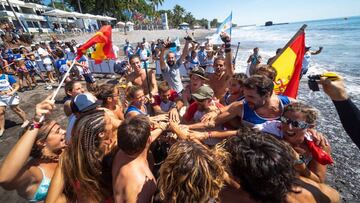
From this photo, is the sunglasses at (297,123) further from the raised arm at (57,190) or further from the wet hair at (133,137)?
the raised arm at (57,190)

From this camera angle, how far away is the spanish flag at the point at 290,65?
3510 millimetres

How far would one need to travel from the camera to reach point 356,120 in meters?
1.51

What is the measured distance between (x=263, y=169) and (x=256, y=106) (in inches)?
51.1

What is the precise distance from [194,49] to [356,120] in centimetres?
913

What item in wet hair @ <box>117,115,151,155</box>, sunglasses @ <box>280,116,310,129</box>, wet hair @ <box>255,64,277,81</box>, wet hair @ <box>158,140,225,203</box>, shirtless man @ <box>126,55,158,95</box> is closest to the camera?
wet hair @ <box>158,140,225,203</box>

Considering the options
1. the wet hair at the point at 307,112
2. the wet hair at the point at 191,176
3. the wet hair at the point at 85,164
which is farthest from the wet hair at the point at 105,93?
the wet hair at the point at 307,112

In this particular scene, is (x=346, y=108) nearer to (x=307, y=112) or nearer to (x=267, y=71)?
(x=307, y=112)

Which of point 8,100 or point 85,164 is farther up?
point 85,164

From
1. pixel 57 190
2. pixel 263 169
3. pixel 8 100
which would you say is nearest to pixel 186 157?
pixel 263 169

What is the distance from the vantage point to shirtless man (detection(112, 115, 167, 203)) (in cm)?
163

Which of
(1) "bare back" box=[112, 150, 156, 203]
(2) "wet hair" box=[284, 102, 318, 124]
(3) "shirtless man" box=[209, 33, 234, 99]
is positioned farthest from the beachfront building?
(2) "wet hair" box=[284, 102, 318, 124]

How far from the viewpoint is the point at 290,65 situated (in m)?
3.54

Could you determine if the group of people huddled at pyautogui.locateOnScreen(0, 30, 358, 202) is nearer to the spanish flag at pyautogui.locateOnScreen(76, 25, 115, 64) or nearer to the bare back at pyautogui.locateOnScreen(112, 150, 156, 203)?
the bare back at pyautogui.locateOnScreen(112, 150, 156, 203)

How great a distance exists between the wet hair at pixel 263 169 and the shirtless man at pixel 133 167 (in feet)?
2.39
